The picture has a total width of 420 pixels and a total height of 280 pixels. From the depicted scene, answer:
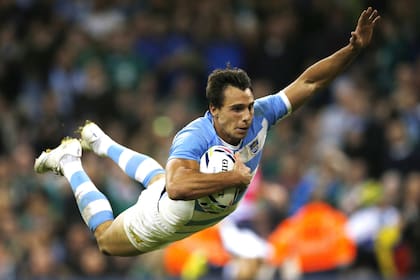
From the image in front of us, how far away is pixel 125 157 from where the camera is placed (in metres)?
8.67

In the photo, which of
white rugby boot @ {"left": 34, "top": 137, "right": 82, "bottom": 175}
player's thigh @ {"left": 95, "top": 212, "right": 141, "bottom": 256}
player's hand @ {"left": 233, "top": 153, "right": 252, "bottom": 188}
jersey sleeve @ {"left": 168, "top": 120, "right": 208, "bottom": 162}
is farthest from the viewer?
white rugby boot @ {"left": 34, "top": 137, "right": 82, "bottom": 175}

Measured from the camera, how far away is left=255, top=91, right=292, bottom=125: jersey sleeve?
8.03 metres

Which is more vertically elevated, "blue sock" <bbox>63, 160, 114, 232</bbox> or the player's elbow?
"blue sock" <bbox>63, 160, 114, 232</bbox>

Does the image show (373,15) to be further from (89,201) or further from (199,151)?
(89,201)

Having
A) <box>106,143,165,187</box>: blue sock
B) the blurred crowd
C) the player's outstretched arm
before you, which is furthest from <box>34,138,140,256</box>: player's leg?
the blurred crowd

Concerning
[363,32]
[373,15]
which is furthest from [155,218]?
[373,15]

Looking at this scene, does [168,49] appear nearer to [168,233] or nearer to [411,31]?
[411,31]

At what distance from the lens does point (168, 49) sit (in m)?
14.3

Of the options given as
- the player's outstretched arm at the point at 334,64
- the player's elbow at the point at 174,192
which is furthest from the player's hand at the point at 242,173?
the player's outstretched arm at the point at 334,64

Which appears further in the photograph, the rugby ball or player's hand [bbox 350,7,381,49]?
player's hand [bbox 350,7,381,49]

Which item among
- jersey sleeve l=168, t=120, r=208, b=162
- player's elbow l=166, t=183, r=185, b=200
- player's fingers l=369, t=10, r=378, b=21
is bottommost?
player's elbow l=166, t=183, r=185, b=200

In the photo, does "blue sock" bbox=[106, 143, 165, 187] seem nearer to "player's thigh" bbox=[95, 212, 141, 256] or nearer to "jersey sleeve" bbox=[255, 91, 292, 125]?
"player's thigh" bbox=[95, 212, 141, 256]

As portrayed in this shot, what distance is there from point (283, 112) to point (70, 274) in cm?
491

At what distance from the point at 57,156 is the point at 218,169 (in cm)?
174
